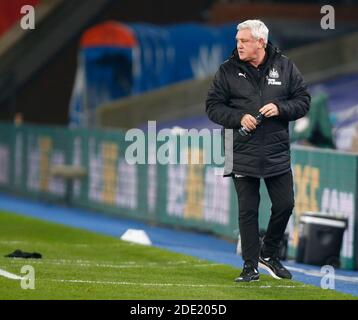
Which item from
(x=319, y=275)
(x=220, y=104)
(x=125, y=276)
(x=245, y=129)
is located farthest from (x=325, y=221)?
(x=245, y=129)

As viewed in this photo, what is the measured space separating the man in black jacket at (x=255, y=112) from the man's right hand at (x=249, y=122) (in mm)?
51

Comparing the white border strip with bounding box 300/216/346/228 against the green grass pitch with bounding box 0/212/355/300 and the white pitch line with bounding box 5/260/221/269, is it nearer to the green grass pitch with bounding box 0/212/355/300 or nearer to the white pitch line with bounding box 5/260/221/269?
the green grass pitch with bounding box 0/212/355/300

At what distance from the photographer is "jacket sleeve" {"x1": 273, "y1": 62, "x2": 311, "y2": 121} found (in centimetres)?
1263

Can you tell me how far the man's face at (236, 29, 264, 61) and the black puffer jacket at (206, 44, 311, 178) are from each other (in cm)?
13

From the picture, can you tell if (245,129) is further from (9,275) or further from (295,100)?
(9,275)

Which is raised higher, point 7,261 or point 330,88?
point 330,88

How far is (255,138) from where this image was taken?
41.3 ft

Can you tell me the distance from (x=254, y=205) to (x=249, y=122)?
79 centimetres

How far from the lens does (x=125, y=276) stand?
44.2 ft

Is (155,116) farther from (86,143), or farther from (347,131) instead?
(347,131)

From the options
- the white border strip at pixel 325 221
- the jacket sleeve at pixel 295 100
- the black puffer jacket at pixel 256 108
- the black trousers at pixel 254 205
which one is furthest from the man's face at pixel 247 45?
the white border strip at pixel 325 221

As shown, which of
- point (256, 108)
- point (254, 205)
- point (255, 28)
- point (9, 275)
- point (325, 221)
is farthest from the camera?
point (325, 221)
